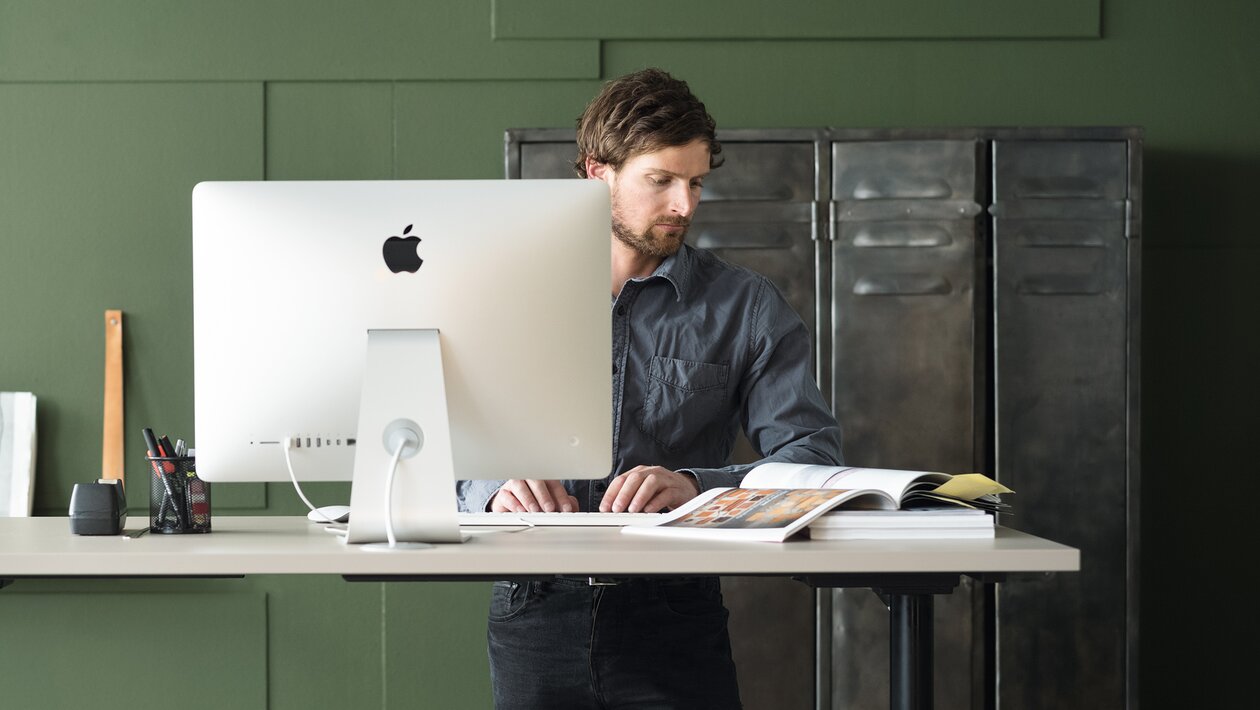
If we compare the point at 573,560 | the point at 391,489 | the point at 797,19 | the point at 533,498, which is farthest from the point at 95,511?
the point at 797,19

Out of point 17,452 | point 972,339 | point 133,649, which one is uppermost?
point 972,339

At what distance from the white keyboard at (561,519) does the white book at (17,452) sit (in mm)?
2432

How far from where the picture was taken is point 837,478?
1531 millimetres

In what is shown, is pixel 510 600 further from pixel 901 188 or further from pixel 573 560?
pixel 901 188

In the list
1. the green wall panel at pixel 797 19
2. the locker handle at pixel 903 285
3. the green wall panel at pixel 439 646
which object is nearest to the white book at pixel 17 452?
the green wall panel at pixel 439 646

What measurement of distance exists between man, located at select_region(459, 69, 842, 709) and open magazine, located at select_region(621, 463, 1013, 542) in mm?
178

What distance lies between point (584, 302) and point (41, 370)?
2.76 metres

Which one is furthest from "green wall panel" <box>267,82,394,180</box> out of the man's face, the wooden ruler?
the man's face

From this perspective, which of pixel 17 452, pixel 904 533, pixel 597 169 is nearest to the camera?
pixel 904 533

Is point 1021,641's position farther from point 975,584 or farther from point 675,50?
point 675,50

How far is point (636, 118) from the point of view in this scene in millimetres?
2061

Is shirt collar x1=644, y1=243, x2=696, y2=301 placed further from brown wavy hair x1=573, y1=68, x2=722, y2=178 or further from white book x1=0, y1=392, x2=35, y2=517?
white book x1=0, y1=392, x2=35, y2=517

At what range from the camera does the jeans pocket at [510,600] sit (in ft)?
5.78

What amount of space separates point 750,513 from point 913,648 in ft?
0.79
